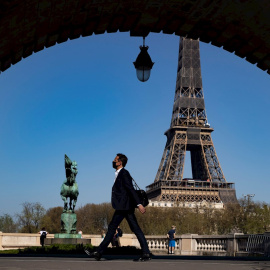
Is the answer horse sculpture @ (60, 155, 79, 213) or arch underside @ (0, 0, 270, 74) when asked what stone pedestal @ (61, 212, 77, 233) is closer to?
horse sculpture @ (60, 155, 79, 213)

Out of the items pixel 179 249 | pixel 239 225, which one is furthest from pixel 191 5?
pixel 239 225

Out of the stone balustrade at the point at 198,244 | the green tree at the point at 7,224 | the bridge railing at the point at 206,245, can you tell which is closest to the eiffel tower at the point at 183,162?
the green tree at the point at 7,224

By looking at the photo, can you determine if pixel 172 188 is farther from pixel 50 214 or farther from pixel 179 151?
pixel 50 214


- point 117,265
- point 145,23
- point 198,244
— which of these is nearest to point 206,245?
point 198,244

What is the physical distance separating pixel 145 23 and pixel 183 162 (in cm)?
8328

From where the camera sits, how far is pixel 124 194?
29.9 ft

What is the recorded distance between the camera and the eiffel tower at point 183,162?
9162cm

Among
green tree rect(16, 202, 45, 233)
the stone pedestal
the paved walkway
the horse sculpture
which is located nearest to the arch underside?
the paved walkway

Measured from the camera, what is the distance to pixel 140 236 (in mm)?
9148

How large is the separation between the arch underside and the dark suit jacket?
2.62 metres

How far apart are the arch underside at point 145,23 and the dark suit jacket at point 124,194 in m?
2.62

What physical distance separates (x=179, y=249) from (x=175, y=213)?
57843 millimetres

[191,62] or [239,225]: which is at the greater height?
[191,62]

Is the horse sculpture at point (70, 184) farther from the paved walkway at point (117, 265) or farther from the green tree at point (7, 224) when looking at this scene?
the green tree at point (7, 224)
